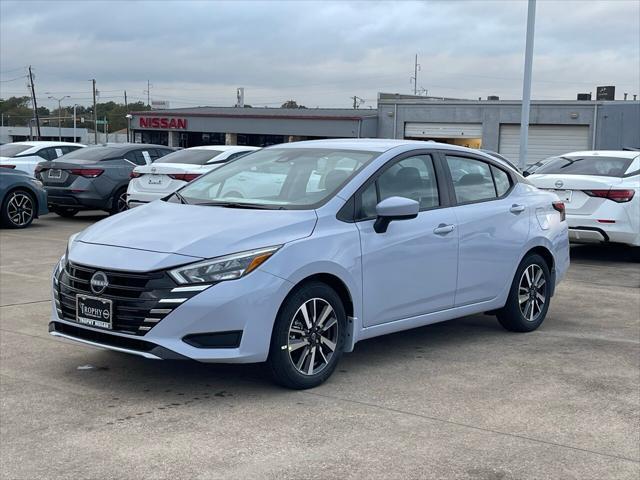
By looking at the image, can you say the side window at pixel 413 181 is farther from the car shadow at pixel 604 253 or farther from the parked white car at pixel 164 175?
the parked white car at pixel 164 175

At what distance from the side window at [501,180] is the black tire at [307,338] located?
2255 millimetres

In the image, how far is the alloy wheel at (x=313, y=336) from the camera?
5223 mm

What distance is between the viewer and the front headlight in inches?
194

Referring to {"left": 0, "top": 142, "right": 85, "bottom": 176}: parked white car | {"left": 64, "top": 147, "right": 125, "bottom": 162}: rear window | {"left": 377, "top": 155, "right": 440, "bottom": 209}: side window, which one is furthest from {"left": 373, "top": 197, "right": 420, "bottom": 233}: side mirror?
{"left": 0, "top": 142, "right": 85, "bottom": 176}: parked white car

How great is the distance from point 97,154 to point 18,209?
93.9 inches

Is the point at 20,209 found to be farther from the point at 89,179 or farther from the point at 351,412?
the point at 351,412

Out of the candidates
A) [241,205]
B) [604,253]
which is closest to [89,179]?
[604,253]

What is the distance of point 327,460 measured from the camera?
4.20 m

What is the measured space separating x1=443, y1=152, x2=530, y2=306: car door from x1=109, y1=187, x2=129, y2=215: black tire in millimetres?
10486

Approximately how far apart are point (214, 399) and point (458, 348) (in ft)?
7.44

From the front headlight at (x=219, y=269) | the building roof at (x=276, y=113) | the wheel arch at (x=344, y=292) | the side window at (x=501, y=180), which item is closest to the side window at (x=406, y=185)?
the wheel arch at (x=344, y=292)

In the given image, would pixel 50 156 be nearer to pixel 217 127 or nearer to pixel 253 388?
pixel 253 388


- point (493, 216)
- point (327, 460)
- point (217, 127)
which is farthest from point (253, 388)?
point (217, 127)

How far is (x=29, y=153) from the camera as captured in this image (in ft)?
60.2
